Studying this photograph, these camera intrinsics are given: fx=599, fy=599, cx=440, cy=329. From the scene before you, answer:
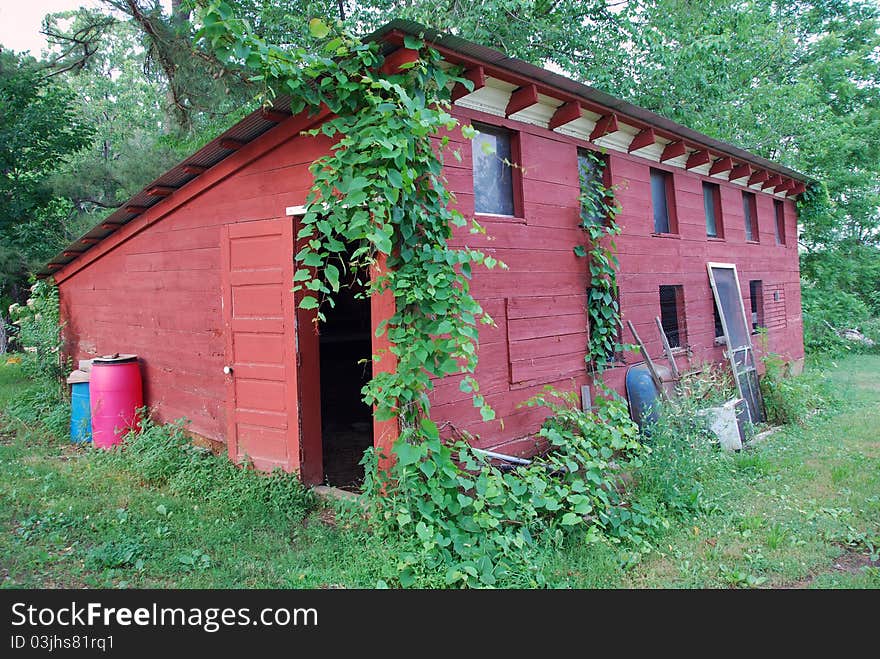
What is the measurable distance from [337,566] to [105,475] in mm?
3106

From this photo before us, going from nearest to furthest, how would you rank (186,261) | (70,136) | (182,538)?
(182,538) → (186,261) → (70,136)

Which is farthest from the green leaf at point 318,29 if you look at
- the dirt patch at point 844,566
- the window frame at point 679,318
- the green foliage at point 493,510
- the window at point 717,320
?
the window at point 717,320

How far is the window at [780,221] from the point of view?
1198 centimetres

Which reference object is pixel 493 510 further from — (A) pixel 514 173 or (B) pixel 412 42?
(B) pixel 412 42

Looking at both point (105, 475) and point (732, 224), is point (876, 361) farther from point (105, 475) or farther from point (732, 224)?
point (105, 475)

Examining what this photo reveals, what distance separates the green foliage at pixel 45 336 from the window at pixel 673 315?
8.65 meters

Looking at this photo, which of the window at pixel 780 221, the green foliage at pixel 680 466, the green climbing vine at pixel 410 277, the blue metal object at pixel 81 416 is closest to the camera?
the green climbing vine at pixel 410 277

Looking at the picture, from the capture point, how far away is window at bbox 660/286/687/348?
303 inches

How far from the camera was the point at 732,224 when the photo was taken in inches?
382

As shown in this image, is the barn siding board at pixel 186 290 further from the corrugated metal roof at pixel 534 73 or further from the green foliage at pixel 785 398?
the green foliage at pixel 785 398

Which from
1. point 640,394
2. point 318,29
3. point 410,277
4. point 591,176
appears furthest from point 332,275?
point 640,394

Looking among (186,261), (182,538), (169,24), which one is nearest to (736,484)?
(182,538)

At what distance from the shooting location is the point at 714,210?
9414 mm

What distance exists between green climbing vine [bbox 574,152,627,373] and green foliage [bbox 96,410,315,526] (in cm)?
325
